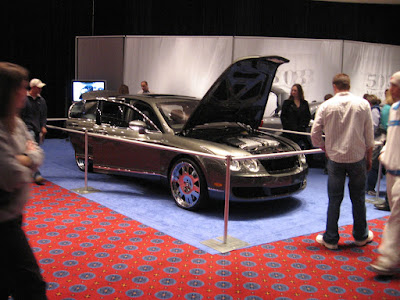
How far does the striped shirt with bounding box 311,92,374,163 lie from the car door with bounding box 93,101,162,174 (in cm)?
249

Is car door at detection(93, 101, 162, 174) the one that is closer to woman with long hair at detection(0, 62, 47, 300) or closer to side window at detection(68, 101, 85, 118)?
side window at detection(68, 101, 85, 118)

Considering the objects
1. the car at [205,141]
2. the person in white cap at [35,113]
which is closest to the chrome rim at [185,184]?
the car at [205,141]

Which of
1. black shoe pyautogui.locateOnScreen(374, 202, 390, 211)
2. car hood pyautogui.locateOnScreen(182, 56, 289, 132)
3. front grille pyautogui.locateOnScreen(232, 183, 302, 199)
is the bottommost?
black shoe pyautogui.locateOnScreen(374, 202, 390, 211)

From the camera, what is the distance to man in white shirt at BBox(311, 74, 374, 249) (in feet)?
14.9

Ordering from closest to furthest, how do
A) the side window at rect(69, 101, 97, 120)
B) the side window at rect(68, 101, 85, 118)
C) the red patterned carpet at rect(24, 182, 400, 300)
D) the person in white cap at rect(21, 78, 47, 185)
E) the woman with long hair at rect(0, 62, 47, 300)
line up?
the woman with long hair at rect(0, 62, 47, 300) → the red patterned carpet at rect(24, 182, 400, 300) → the person in white cap at rect(21, 78, 47, 185) → the side window at rect(69, 101, 97, 120) → the side window at rect(68, 101, 85, 118)

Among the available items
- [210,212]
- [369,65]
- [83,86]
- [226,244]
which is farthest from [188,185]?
[83,86]

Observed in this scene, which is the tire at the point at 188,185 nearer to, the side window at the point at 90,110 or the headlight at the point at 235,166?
the headlight at the point at 235,166

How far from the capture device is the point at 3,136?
2330 mm

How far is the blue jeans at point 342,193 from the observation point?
466 cm

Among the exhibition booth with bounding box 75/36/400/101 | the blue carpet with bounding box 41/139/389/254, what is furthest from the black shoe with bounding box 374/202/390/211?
the exhibition booth with bounding box 75/36/400/101

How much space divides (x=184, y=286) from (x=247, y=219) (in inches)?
81.8

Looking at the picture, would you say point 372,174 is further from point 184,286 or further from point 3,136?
point 3,136

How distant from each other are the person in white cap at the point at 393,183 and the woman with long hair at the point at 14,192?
8.88ft

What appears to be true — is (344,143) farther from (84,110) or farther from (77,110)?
(77,110)
